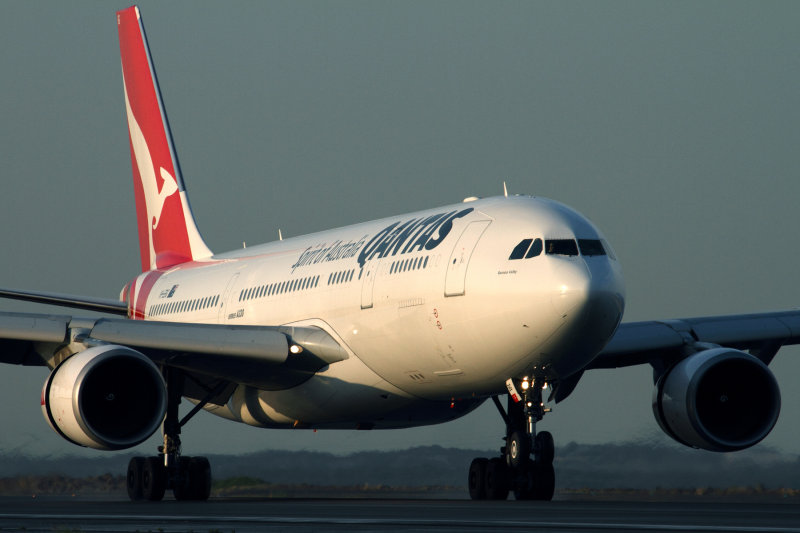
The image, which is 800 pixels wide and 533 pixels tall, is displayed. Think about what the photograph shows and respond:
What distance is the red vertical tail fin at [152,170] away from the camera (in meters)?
28.8

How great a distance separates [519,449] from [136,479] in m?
6.91

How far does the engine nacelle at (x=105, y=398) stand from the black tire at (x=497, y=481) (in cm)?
479

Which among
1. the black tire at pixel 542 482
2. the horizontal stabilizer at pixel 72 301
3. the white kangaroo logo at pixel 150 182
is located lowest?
the black tire at pixel 542 482

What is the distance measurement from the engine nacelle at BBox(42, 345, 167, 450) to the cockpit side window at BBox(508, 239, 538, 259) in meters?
5.05

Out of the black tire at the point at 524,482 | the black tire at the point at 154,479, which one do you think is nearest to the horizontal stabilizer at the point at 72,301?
the black tire at the point at 154,479

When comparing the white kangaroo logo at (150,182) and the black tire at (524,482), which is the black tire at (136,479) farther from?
the white kangaroo logo at (150,182)

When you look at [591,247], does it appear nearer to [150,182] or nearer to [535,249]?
[535,249]

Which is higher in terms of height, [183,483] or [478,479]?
[183,483]

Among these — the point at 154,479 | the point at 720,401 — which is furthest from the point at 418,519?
the point at 154,479

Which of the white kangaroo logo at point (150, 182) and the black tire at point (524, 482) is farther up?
the white kangaroo logo at point (150, 182)

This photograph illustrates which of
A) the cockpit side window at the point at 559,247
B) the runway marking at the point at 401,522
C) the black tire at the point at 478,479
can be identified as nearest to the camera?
the runway marking at the point at 401,522

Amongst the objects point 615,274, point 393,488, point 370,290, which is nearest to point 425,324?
point 370,290

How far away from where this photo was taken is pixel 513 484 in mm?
17047

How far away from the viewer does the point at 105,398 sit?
17.8 m
